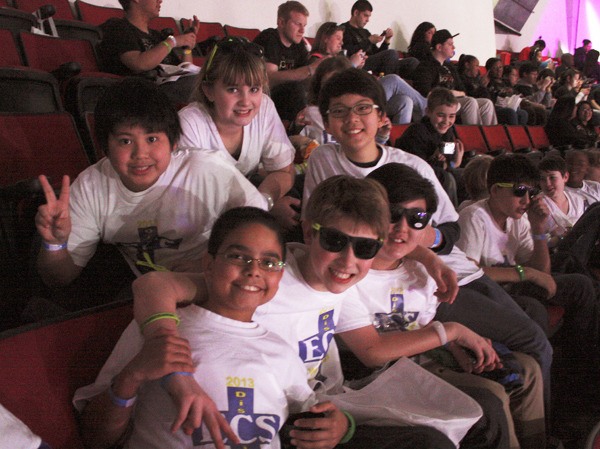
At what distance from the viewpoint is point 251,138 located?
6.75ft

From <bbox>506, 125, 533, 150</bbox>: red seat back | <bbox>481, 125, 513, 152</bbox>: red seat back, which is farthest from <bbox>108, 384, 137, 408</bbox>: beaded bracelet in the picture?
<bbox>506, 125, 533, 150</bbox>: red seat back

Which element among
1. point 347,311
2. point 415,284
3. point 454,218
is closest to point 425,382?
point 347,311

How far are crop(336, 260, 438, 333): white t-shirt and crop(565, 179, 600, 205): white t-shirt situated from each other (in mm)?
2116

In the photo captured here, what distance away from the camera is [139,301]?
1.11 meters

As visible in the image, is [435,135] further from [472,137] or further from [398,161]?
[472,137]

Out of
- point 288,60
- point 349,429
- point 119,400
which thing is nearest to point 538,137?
point 288,60

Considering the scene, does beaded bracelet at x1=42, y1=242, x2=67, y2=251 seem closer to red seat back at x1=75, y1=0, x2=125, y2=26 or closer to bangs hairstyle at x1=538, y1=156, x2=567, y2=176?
A: bangs hairstyle at x1=538, y1=156, x2=567, y2=176

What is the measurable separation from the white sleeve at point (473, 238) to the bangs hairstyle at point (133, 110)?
4.43 ft

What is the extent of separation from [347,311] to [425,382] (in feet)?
0.93

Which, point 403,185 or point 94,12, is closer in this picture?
point 403,185

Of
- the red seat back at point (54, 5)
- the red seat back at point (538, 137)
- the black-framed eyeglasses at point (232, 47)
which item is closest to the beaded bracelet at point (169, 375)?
the black-framed eyeglasses at point (232, 47)

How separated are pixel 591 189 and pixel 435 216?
199 centimetres

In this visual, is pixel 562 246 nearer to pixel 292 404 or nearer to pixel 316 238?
pixel 316 238

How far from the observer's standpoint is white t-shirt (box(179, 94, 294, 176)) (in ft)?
6.19
